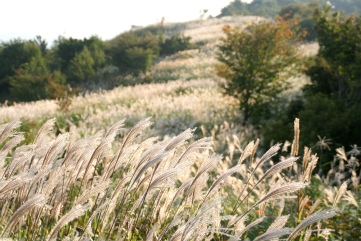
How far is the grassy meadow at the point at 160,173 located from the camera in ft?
5.79

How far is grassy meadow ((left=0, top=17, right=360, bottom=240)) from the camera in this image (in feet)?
5.79

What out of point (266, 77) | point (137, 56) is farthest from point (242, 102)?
point (137, 56)

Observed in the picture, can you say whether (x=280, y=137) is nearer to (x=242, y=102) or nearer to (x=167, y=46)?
(x=242, y=102)

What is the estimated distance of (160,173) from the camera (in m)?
2.18

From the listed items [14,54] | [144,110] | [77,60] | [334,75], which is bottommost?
[144,110]

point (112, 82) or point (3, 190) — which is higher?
point (3, 190)

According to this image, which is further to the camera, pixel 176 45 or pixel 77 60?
pixel 176 45

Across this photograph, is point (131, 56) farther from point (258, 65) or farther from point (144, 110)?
point (258, 65)

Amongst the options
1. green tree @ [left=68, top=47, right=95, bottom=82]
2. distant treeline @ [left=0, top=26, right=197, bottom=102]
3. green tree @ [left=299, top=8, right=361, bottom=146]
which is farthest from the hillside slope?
green tree @ [left=68, top=47, right=95, bottom=82]

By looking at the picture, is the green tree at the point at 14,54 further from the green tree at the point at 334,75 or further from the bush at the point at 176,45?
the green tree at the point at 334,75

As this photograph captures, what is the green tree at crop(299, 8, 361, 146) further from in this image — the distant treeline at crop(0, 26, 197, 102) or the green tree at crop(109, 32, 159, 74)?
the green tree at crop(109, 32, 159, 74)

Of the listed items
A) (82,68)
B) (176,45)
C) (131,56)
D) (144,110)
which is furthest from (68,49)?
(144,110)

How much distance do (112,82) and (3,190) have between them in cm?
2848

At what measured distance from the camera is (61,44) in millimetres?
33594
